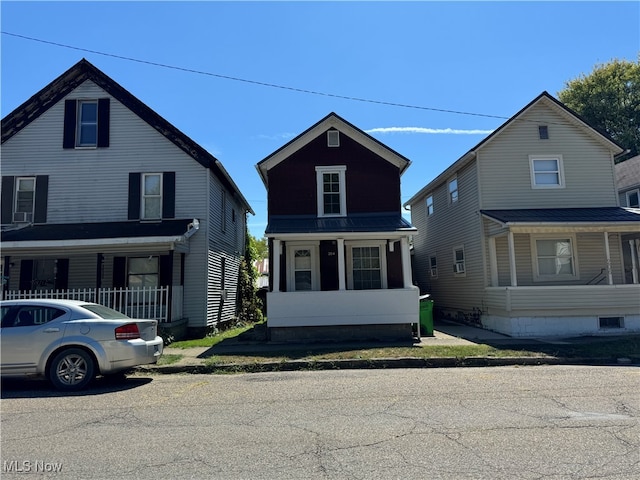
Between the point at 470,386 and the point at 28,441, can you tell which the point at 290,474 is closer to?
the point at 28,441

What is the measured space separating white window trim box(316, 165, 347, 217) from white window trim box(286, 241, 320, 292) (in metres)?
1.13

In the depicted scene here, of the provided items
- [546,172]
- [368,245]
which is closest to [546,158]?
[546,172]

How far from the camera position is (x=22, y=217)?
50.2ft

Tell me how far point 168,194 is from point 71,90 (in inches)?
215

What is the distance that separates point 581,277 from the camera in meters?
14.8

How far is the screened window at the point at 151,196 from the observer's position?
605 inches

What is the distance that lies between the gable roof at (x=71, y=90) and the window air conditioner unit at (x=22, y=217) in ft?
9.22

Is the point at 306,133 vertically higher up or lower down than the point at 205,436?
higher up

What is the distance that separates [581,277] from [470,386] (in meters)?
9.95

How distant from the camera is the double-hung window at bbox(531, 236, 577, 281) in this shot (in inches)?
585

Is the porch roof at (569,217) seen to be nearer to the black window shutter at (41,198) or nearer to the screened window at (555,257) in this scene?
the screened window at (555,257)

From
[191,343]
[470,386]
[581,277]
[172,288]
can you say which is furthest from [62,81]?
[581,277]

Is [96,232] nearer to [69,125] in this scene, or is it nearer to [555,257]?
[69,125]

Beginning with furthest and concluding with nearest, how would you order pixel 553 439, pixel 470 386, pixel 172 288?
1. pixel 172 288
2. pixel 470 386
3. pixel 553 439
